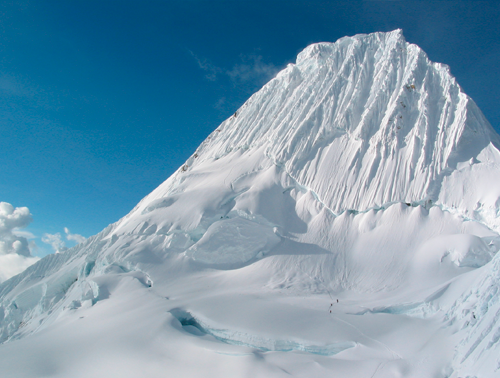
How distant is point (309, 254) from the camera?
48.3 feet

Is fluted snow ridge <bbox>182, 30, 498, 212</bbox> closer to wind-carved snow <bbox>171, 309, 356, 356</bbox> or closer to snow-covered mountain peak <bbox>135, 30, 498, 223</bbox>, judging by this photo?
snow-covered mountain peak <bbox>135, 30, 498, 223</bbox>

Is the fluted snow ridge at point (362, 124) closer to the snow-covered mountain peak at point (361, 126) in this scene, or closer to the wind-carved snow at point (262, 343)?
the snow-covered mountain peak at point (361, 126)

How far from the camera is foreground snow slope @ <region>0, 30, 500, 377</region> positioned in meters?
9.06

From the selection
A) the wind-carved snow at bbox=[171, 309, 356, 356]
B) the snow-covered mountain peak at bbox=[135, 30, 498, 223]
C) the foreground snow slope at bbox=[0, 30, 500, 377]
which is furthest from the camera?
the snow-covered mountain peak at bbox=[135, 30, 498, 223]

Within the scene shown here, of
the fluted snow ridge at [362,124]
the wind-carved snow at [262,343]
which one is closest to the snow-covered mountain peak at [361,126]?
the fluted snow ridge at [362,124]

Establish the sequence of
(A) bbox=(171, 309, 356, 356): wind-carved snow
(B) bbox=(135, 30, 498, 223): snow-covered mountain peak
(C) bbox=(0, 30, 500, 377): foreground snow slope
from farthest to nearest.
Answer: (B) bbox=(135, 30, 498, 223): snow-covered mountain peak
(A) bbox=(171, 309, 356, 356): wind-carved snow
(C) bbox=(0, 30, 500, 377): foreground snow slope

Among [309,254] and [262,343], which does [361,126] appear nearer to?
[309,254]

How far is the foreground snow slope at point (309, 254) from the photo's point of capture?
29.7 ft

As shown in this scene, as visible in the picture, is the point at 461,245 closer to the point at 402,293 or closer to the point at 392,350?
the point at 402,293

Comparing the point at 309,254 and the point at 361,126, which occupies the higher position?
the point at 361,126

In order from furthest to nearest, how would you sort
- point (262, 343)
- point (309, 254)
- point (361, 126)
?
point (361, 126) < point (309, 254) < point (262, 343)

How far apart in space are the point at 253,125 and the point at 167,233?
9.87 meters

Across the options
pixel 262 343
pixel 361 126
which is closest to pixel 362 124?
pixel 361 126

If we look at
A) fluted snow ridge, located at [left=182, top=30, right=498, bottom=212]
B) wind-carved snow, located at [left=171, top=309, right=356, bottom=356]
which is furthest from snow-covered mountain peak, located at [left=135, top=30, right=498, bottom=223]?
wind-carved snow, located at [left=171, top=309, right=356, bottom=356]
